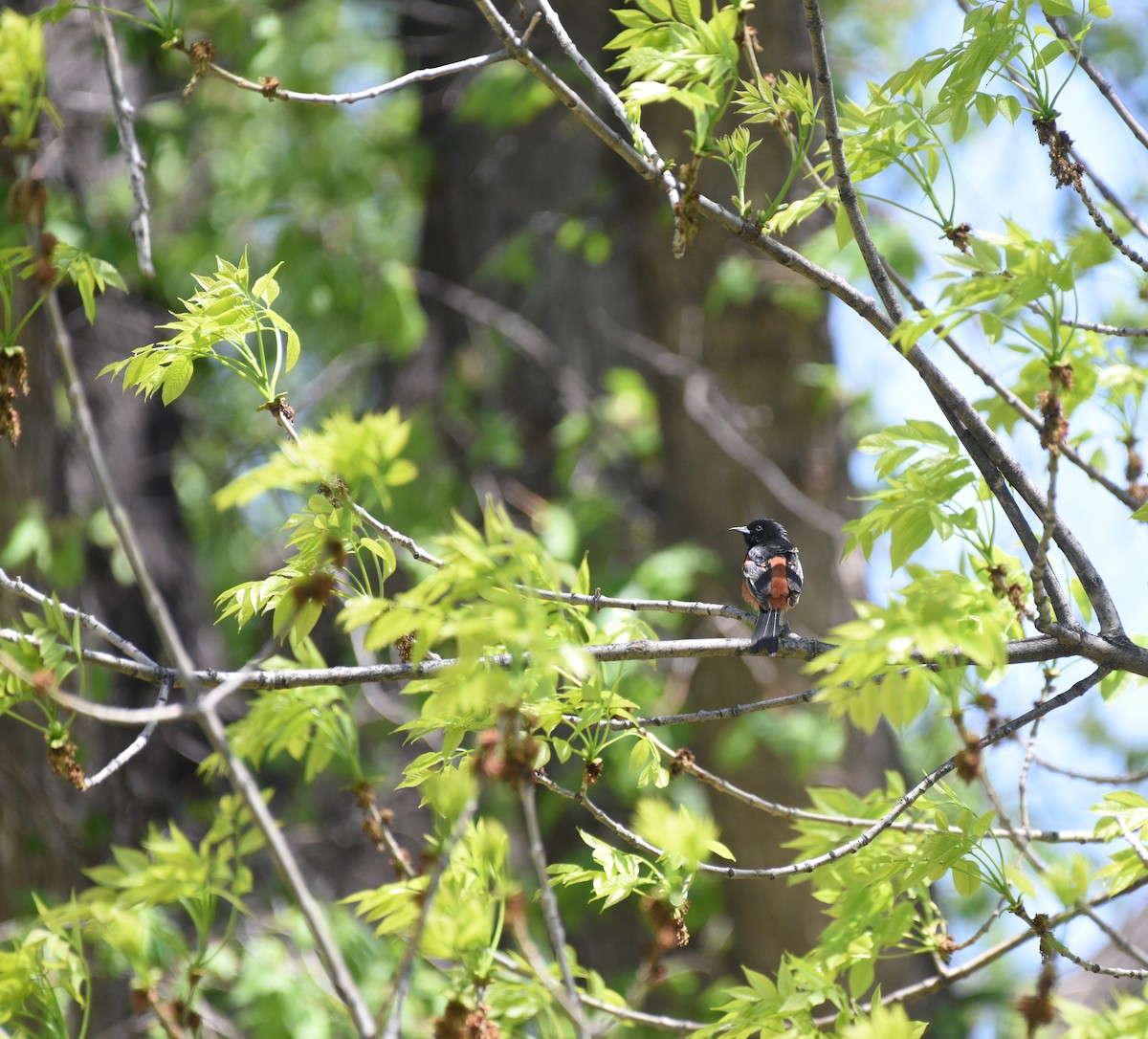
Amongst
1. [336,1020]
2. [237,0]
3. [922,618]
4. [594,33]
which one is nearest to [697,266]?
[594,33]

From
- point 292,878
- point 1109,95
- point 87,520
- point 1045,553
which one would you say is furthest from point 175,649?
point 87,520

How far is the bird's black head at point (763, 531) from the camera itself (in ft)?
12.5

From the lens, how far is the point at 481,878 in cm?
196

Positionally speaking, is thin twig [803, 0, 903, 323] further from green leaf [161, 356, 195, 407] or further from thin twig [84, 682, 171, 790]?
thin twig [84, 682, 171, 790]

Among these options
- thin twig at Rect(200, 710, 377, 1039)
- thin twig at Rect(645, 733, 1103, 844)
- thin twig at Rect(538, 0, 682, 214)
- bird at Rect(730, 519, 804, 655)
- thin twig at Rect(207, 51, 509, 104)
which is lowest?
thin twig at Rect(645, 733, 1103, 844)

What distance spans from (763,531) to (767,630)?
54.1 inches

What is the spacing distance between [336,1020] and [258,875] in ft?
7.23

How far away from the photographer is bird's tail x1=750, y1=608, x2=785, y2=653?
228cm

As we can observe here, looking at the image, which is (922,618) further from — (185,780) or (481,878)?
(185,780)

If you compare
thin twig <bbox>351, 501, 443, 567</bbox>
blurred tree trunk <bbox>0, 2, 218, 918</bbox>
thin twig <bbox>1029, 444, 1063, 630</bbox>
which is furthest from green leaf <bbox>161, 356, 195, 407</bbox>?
blurred tree trunk <bbox>0, 2, 218, 918</bbox>

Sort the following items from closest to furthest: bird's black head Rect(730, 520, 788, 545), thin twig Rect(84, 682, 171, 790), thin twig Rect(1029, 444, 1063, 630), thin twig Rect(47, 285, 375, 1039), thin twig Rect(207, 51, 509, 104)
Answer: thin twig Rect(47, 285, 375, 1039) → thin twig Rect(1029, 444, 1063, 630) → thin twig Rect(84, 682, 171, 790) → thin twig Rect(207, 51, 509, 104) → bird's black head Rect(730, 520, 788, 545)

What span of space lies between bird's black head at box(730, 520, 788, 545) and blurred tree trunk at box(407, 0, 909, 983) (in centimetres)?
98

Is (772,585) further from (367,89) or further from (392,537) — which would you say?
(367,89)

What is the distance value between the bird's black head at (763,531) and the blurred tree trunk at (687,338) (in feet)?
3.22
